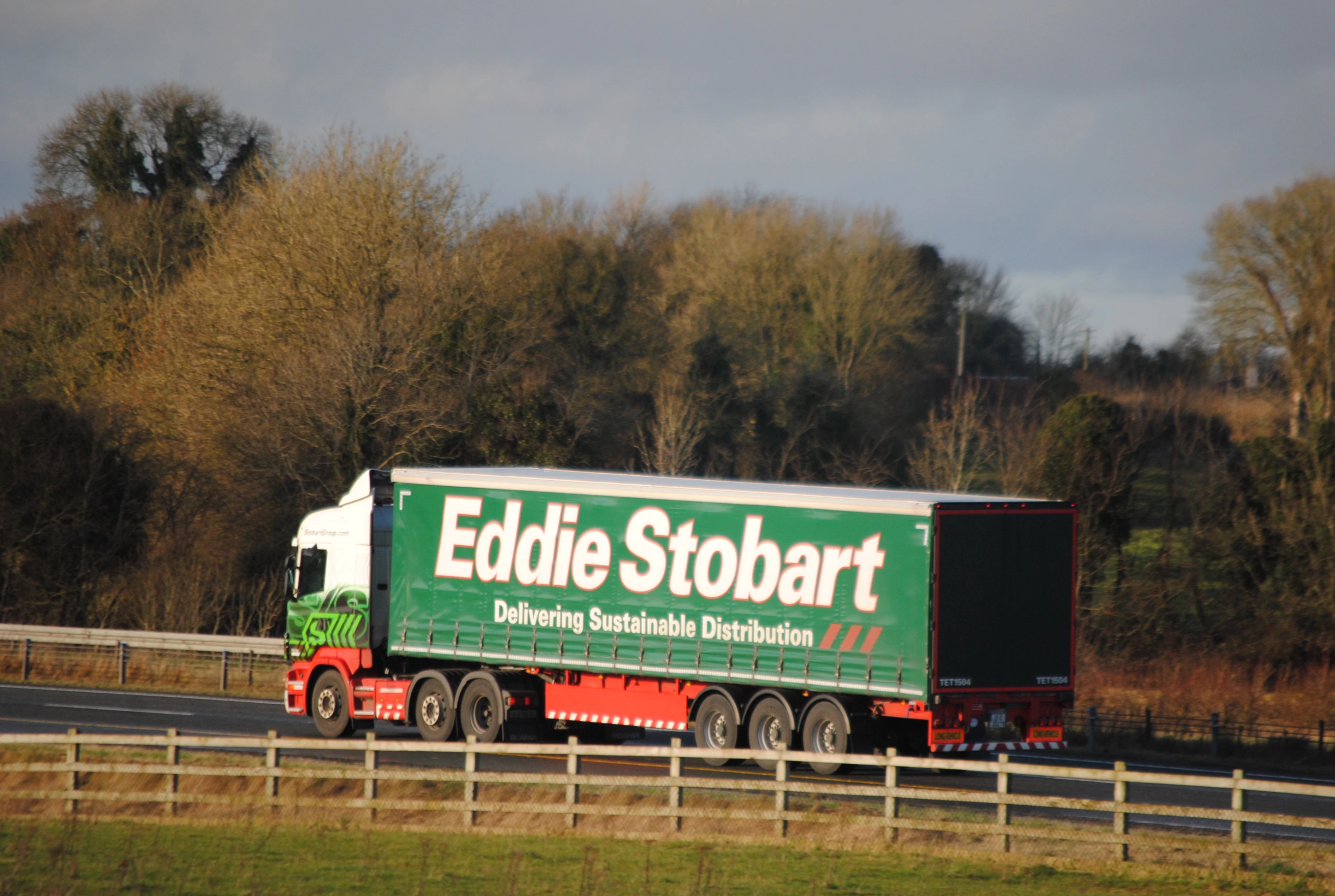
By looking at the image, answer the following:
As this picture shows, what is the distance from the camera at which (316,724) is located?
22.8 meters

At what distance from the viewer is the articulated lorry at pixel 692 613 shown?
17.9 metres

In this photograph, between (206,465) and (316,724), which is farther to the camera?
(206,465)

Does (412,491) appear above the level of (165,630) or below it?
above

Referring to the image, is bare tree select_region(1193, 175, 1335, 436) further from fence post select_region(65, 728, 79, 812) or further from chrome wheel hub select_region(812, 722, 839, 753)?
fence post select_region(65, 728, 79, 812)

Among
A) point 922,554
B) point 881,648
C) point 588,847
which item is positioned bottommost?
point 588,847

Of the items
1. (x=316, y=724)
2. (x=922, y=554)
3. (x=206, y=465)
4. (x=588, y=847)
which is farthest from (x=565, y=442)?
(x=588, y=847)

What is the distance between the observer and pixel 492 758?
2023cm

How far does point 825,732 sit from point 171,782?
750 cm

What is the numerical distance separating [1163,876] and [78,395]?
1462 inches

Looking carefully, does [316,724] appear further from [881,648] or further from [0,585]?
[0,585]

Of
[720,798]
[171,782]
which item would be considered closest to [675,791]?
[720,798]

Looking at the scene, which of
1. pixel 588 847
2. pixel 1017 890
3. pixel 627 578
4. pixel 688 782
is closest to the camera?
pixel 1017 890

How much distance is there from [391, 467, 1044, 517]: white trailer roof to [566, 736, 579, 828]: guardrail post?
16.6 ft

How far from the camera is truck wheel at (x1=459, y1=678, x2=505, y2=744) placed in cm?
2050
